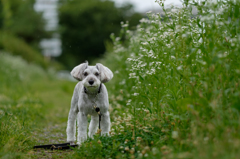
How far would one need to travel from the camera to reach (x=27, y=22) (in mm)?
30172

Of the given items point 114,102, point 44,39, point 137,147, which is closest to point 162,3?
point 137,147

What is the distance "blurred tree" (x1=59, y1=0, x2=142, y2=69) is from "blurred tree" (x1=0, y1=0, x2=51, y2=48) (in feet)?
12.7

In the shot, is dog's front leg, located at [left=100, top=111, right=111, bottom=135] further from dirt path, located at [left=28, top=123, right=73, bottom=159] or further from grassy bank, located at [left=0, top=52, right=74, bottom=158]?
grassy bank, located at [left=0, top=52, right=74, bottom=158]

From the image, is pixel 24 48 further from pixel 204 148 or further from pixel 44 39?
pixel 204 148

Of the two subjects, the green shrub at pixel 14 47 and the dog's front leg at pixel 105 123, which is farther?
the green shrub at pixel 14 47

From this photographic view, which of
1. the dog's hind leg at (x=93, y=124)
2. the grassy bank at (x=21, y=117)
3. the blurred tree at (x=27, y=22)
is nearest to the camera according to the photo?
the grassy bank at (x=21, y=117)

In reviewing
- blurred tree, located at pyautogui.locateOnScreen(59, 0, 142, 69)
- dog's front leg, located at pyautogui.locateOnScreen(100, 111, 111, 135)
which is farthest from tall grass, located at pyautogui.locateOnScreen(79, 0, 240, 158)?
blurred tree, located at pyautogui.locateOnScreen(59, 0, 142, 69)

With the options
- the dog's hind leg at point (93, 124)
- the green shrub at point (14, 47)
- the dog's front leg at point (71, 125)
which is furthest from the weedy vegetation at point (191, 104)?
the green shrub at point (14, 47)

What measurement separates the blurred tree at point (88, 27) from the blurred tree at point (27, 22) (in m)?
3.89

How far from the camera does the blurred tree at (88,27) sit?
36.0 metres

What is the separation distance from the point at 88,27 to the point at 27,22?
916 centimetres

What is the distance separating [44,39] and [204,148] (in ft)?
114

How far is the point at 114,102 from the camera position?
666 cm

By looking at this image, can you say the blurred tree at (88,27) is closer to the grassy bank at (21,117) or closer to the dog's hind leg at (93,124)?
the grassy bank at (21,117)
